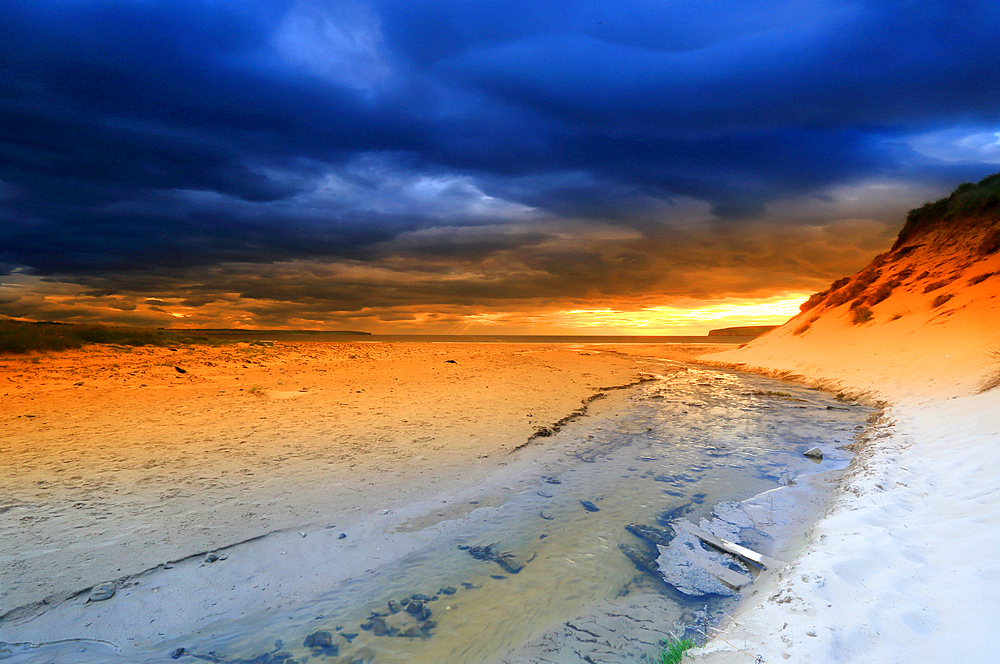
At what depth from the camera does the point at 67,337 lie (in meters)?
19.1

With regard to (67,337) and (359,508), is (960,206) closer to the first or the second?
(359,508)

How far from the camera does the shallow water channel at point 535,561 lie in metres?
3.31

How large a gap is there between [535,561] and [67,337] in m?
24.6

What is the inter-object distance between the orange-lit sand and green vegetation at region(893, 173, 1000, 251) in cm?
2449

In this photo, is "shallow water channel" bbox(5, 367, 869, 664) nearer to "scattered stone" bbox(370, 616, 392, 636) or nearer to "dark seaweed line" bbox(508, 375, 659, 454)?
"scattered stone" bbox(370, 616, 392, 636)

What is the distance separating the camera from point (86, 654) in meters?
3.16

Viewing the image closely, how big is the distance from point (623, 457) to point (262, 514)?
5.96 m

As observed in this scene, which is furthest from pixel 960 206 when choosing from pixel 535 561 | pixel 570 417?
pixel 535 561

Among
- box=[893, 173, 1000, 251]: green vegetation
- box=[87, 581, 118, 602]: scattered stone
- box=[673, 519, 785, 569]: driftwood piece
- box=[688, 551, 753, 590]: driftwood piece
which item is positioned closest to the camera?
box=[87, 581, 118, 602]: scattered stone

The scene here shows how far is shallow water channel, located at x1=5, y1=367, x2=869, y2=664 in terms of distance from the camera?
3.31 meters

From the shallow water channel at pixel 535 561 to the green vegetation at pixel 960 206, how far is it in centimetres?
2148

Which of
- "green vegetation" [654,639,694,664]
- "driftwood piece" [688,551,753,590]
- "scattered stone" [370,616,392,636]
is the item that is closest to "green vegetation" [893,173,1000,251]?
"driftwood piece" [688,551,753,590]

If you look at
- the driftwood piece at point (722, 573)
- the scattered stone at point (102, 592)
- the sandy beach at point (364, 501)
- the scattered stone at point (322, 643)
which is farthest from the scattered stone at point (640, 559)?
the scattered stone at point (102, 592)

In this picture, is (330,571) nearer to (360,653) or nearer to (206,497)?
(360,653)
